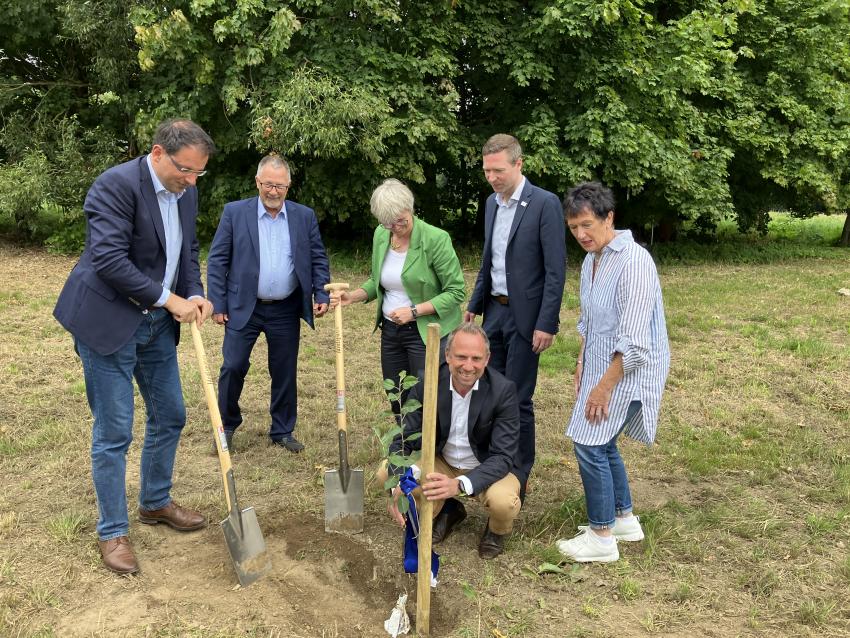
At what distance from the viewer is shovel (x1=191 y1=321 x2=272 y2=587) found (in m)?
3.29

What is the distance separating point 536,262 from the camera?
13.0ft

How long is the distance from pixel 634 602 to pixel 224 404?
2.93m

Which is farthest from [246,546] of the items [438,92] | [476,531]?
[438,92]

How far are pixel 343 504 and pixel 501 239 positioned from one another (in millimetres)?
1774

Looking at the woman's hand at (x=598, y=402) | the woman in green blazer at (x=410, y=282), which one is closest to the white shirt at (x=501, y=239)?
the woman in green blazer at (x=410, y=282)

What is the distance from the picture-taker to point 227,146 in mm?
→ 12477

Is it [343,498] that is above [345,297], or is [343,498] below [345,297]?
below

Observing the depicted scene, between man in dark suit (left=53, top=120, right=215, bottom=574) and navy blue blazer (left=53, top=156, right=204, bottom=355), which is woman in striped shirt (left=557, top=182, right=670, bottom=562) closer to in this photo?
man in dark suit (left=53, top=120, right=215, bottom=574)

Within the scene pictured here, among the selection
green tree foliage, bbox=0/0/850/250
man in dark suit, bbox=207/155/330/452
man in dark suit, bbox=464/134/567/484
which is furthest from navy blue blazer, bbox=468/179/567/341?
green tree foliage, bbox=0/0/850/250

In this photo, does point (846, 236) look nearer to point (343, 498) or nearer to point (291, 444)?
point (291, 444)

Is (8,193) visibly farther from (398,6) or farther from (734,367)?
(734,367)

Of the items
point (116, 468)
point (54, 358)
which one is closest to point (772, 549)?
point (116, 468)

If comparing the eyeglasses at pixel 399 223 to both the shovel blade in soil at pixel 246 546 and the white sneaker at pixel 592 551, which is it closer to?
the shovel blade in soil at pixel 246 546

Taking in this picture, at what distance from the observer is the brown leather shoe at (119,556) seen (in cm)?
340
